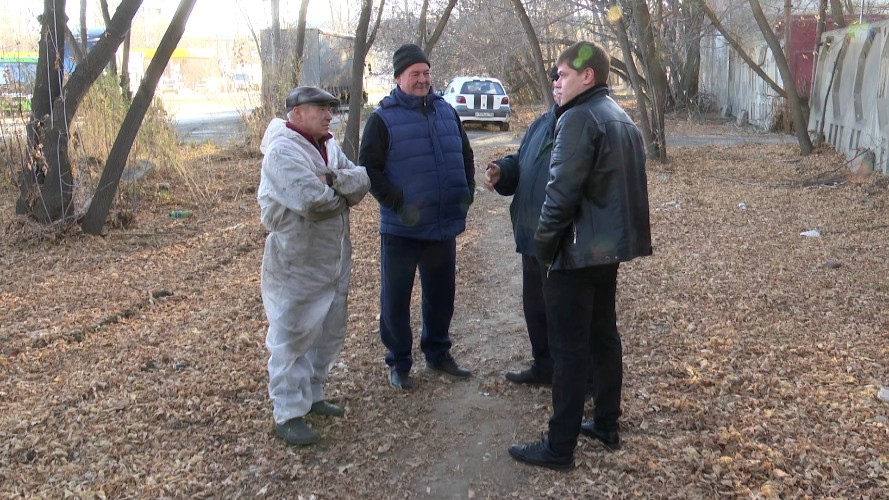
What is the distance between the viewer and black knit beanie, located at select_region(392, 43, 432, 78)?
3986 millimetres

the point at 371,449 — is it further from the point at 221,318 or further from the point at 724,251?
the point at 724,251

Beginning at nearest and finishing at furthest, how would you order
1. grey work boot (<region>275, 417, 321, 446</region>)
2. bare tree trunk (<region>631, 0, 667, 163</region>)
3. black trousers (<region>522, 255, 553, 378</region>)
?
grey work boot (<region>275, 417, 321, 446</region>), black trousers (<region>522, 255, 553, 378</region>), bare tree trunk (<region>631, 0, 667, 163</region>)

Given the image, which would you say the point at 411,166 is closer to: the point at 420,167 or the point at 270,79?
the point at 420,167

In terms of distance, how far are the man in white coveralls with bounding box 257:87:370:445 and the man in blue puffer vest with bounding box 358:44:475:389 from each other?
0.37 meters

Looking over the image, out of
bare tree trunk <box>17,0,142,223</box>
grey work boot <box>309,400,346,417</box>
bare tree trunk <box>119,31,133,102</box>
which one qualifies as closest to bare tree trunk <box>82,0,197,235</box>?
bare tree trunk <box>17,0,142,223</box>

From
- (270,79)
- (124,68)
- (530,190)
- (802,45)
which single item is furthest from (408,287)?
(802,45)

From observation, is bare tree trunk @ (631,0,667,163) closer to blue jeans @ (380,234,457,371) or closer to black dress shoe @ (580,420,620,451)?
blue jeans @ (380,234,457,371)

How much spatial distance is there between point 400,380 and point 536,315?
2.63 ft

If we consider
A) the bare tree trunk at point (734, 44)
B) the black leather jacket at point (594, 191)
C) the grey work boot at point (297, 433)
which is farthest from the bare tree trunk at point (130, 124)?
the bare tree trunk at point (734, 44)

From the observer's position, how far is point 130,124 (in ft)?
26.6

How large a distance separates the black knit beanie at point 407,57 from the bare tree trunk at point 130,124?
4.83 meters

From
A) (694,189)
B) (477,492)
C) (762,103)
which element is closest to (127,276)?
(477,492)

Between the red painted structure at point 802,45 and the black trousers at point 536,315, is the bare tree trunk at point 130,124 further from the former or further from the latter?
the red painted structure at point 802,45

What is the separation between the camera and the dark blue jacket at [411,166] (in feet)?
13.2
